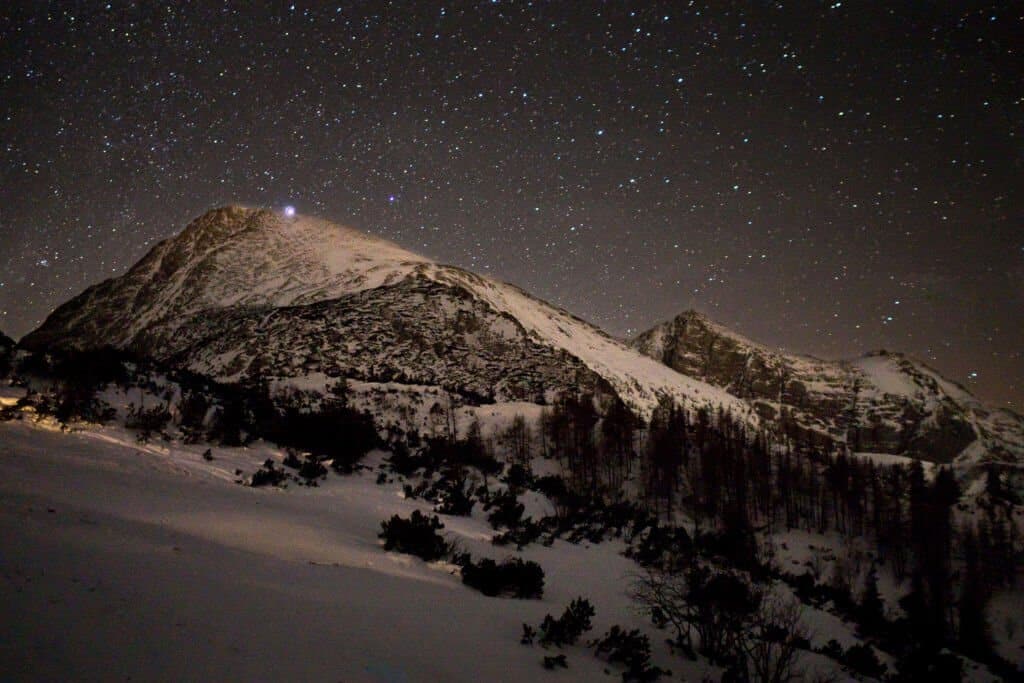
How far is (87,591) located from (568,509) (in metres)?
19.6

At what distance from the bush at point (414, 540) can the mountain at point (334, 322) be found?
5650 centimetres

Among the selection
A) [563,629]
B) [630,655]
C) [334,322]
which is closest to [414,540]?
[563,629]

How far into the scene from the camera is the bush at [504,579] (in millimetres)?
8914

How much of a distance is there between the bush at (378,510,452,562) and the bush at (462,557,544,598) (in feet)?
2.45

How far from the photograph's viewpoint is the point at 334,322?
91.6 metres

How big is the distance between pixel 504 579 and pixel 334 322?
89.6 meters

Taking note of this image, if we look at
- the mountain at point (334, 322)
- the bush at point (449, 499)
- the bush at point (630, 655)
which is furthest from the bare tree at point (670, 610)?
the mountain at point (334, 322)

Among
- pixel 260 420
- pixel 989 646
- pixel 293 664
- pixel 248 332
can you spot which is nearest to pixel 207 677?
pixel 293 664

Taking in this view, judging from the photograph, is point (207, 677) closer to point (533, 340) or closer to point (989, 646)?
point (989, 646)

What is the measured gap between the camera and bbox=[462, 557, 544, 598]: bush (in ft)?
29.2

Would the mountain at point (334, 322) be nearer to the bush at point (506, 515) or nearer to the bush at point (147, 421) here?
the bush at point (147, 421)

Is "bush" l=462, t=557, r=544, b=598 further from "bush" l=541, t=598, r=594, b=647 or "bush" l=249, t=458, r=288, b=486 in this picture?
"bush" l=249, t=458, r=288, b=486

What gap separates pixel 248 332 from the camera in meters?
90.1

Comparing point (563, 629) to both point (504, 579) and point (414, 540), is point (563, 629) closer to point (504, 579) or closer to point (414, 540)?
point (504, 579)
